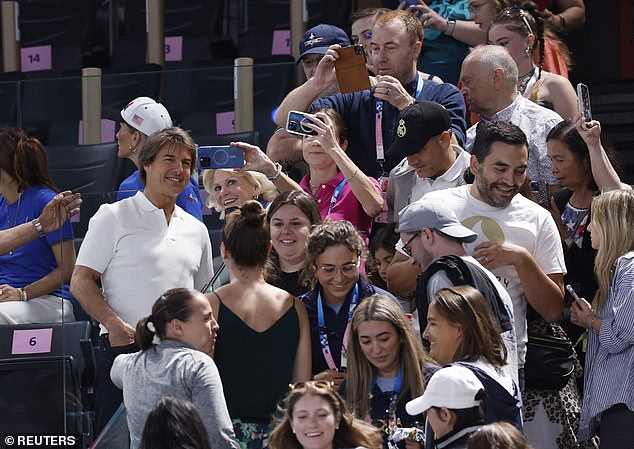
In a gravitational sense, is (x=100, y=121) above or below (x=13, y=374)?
above

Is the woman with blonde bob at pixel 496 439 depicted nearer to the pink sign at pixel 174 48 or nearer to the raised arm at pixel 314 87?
the raised arm at pixel 314 87

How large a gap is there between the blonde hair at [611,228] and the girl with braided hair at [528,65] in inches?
65.3

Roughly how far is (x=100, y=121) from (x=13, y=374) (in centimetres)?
236

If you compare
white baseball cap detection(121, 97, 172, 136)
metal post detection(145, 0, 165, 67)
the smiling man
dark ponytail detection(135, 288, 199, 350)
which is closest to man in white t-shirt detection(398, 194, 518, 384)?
dark ponytail detection(135, 288, 199, 350)

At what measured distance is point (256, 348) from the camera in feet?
17.5

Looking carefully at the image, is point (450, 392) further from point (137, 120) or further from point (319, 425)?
point (137, 120)

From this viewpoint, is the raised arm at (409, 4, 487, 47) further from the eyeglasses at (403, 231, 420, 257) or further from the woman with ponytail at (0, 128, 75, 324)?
the eyeglasses at (403, 231, 420, 257)

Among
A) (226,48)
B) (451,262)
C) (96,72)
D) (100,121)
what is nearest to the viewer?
(451,262)

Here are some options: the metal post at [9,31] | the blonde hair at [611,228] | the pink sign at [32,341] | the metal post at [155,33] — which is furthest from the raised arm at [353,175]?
the metal post at [9,31]

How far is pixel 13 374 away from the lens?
602cm

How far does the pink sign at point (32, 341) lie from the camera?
5957 mm

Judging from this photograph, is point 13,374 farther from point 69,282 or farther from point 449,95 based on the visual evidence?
point 449,95

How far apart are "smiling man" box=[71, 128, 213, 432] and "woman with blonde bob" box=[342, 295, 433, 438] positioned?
39.1 inches

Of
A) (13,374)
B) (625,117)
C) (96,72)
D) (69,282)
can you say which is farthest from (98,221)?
(625,117)
